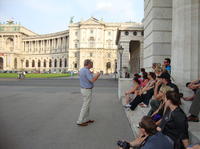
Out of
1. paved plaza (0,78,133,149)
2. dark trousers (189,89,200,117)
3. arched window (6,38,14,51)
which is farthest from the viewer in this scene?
arched window (6,38,14,51)

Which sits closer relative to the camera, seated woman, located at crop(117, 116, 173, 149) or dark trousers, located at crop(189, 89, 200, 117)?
seated woman, located at crop(117, 116, 173, 149)

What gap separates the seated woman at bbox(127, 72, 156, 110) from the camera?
7.31m

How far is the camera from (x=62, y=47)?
340ft

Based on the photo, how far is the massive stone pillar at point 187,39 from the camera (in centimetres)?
558

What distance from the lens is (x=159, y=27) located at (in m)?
8.68

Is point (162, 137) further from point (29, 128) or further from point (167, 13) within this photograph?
point (167, 13)

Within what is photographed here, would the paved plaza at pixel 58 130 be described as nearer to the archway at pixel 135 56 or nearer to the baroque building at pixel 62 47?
the archway at pixel 135 56

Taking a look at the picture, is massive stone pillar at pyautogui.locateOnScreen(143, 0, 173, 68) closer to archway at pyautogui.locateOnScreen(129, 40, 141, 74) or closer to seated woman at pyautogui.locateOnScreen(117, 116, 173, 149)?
seated woman at pyautogui.locateOnScreen(117, 116, 173, 149)

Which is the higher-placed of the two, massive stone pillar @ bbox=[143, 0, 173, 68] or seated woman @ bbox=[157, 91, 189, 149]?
massive stone pillar @ bbox=[143, 0, 173, 68]

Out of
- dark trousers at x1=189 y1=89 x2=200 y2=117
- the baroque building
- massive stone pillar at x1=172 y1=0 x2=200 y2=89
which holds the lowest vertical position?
dark trousers at x1=189 y1=89 x2=200 y2=117

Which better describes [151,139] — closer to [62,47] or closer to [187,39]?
[187,39]

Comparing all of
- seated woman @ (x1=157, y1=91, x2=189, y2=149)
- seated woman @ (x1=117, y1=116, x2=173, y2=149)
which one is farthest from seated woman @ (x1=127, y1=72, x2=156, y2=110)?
seated woman @ (x1=117, y1=116, x2=173, y2=149)

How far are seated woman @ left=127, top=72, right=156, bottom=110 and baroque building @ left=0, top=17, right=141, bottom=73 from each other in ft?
243

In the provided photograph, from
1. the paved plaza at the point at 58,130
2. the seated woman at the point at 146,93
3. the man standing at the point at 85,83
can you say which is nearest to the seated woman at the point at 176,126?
the paved plaza at the point at 58,130
